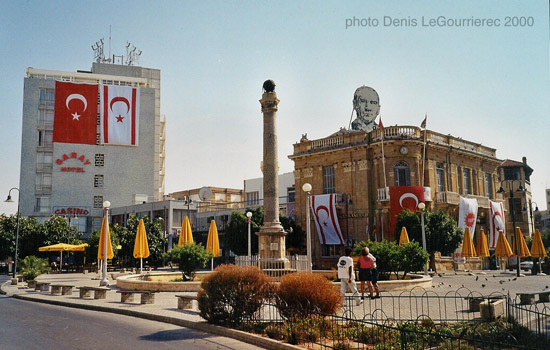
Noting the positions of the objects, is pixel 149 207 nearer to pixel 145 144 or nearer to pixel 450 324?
pixel 145 144

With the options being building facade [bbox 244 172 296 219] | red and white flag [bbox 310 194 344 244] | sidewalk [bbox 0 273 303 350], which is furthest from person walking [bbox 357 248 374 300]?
building facade [bbox 244 172 296 219]

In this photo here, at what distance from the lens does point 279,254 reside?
2217cm

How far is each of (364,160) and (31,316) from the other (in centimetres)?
3095

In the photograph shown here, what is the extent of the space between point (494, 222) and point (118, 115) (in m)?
49.9

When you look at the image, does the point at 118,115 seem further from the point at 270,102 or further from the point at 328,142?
the point at 270,102

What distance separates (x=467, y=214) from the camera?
132 feet

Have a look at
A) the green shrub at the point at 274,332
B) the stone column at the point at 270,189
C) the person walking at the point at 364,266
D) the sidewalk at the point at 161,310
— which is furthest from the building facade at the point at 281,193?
the green shrub at the point at 274,332

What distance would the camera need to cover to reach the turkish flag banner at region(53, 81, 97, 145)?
66.2 meters

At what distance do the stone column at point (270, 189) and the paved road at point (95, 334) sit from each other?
9319 millimetres

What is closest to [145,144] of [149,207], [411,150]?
[149,207]

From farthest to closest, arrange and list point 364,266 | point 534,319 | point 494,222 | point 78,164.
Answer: point 78,164 → point 494,222 → point 364,266 → point 534,319

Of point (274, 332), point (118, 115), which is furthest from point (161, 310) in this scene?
point (118, 115)

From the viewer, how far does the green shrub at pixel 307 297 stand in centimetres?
980

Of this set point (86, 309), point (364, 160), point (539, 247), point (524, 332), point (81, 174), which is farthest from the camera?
point (81, 174)
